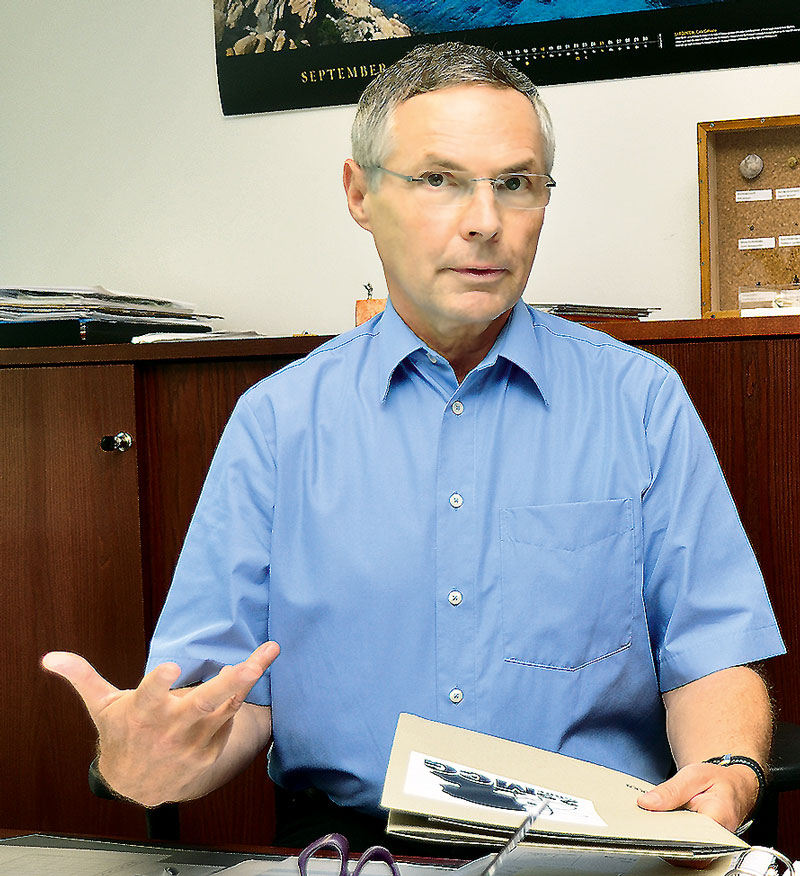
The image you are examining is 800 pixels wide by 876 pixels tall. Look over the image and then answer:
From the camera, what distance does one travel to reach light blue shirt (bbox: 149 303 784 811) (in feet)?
3.69

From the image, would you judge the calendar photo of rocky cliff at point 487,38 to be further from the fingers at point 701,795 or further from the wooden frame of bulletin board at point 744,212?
the fingers at point 701,795

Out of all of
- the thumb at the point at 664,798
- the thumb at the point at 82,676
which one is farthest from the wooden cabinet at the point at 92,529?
the thumb at the point at 664,798

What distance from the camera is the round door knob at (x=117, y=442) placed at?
1755 millimetres

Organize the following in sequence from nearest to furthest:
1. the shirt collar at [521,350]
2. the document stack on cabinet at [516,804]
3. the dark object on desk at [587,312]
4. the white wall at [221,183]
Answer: the document stack on cabinet at [516,804] < the shirt collar at [521,350] < the dark object on desk at [587,312] < the white wall at [221,183]

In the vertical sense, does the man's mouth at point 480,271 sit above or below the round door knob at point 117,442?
above

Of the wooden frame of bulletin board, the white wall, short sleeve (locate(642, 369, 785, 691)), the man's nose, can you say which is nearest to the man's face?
the man's nose

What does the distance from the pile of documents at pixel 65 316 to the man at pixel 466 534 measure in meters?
0.69

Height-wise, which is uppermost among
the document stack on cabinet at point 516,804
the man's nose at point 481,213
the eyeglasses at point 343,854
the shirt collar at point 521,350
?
the man's nose at point 481,213

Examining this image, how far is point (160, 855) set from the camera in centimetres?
84

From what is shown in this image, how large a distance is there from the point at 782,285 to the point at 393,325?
0.88 m

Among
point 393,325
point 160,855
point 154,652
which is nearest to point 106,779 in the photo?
point 160,855

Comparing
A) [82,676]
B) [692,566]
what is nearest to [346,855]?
[82,676]

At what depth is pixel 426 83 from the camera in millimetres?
1163

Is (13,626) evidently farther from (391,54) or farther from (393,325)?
(391,54)
